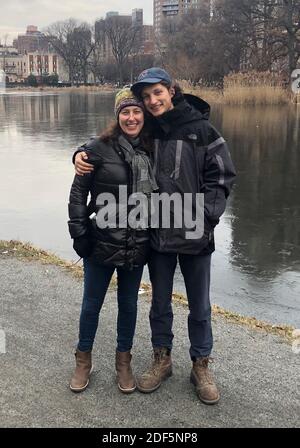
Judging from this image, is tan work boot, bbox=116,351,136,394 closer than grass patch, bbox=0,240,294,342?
Yes

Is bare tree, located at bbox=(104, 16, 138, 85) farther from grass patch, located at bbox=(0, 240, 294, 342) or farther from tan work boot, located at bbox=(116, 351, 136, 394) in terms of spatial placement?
tan work boot, located at bbox=(116, 351, 136, 394)

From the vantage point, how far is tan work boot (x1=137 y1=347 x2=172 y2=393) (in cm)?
340

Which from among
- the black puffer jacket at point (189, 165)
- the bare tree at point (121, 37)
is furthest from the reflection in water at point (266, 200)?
the bare tree at point (121, 37)

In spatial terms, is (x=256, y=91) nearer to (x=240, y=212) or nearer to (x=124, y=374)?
(x=240, y=212)

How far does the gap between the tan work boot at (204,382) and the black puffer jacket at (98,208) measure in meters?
0.80

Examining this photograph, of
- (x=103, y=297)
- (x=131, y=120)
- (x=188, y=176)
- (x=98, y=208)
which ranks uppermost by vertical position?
(x=131, y=120)

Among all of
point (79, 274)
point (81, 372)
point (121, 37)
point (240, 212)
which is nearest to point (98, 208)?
point (81, 372)

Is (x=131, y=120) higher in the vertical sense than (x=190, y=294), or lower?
higher

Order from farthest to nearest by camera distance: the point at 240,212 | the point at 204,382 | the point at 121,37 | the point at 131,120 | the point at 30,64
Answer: the point at 30,64
the point at 121,37
the point at 240,212
the point at 204,382
the point at 131,120

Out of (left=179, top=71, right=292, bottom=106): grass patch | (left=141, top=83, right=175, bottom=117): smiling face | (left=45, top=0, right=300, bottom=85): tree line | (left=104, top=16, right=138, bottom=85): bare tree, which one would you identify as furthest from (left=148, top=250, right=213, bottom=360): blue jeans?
(left=104, top=16, right=138, bottom=85): bare tree

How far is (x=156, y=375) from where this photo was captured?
346 centimetres

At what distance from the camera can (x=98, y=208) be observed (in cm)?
329

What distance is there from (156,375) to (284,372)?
2.98ft

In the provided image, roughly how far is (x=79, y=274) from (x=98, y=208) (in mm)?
2432
